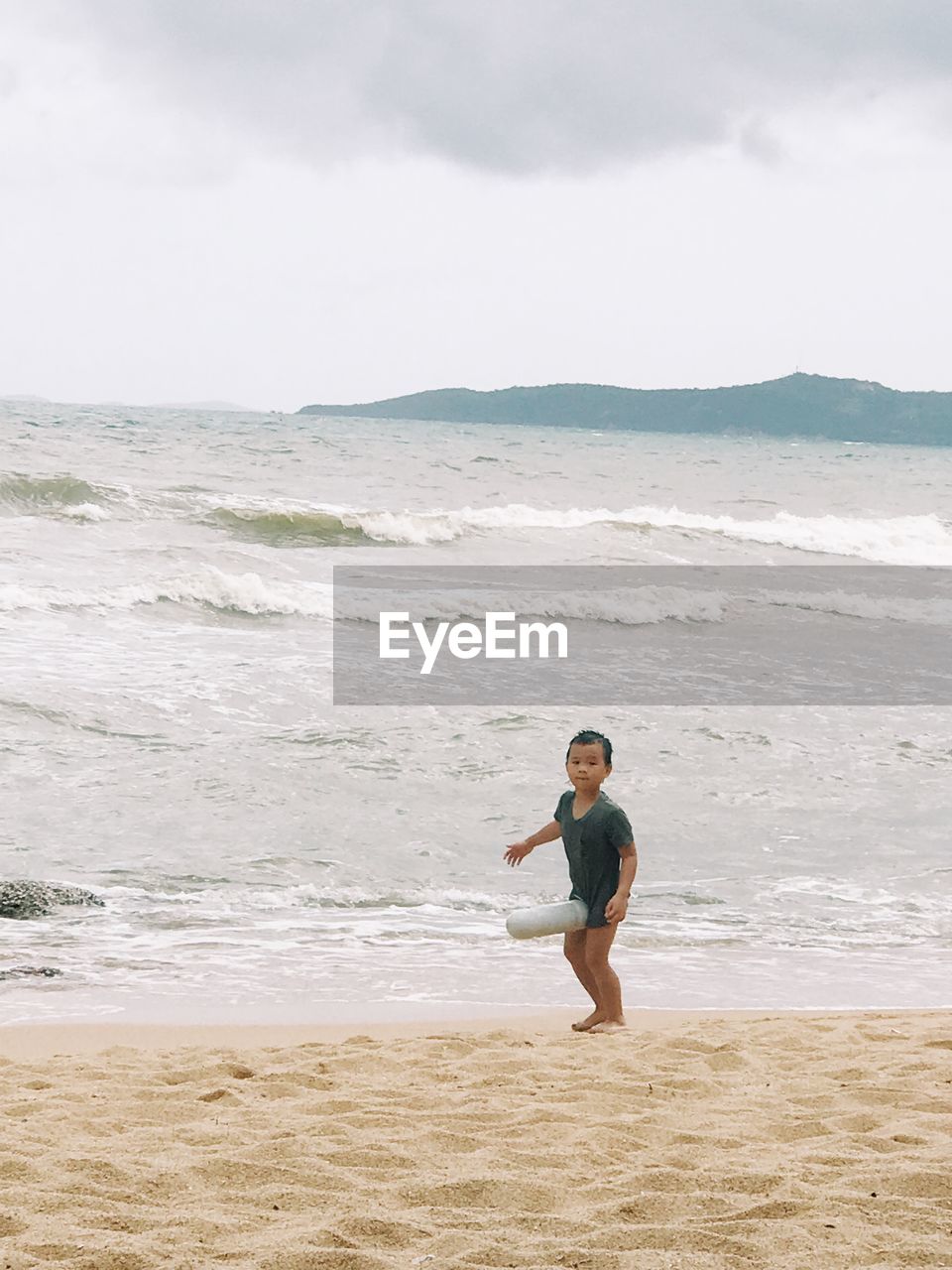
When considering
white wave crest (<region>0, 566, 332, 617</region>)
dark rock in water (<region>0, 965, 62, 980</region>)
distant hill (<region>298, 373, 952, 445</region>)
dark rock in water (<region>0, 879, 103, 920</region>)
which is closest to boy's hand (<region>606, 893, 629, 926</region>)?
dark rock in water (<region>0, 965, 62, 980</region>)

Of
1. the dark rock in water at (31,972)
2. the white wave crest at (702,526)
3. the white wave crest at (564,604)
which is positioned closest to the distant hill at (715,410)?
the white wave crest at (702,526)

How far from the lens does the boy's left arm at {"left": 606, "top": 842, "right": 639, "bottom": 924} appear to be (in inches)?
222

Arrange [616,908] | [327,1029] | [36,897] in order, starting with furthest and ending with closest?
[36,897] → [327,1029] → [616,908]

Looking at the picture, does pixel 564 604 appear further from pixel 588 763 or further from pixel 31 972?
pixel 588 763

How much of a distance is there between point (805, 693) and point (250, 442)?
4228 cm

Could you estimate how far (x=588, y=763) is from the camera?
19.0ft

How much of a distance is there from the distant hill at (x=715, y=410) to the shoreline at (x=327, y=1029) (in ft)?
404

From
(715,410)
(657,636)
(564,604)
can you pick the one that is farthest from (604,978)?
(715,410)

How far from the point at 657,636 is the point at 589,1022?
13624 millimetres

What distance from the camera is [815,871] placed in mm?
8867

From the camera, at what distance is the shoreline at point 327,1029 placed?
5.62m

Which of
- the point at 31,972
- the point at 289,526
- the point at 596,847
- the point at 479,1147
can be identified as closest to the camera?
the point at 479,1147

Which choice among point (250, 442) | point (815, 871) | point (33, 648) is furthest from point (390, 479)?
point (815, 871)

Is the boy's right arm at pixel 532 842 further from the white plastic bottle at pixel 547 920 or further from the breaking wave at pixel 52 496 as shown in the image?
the breaking wave at pixel 52 496
